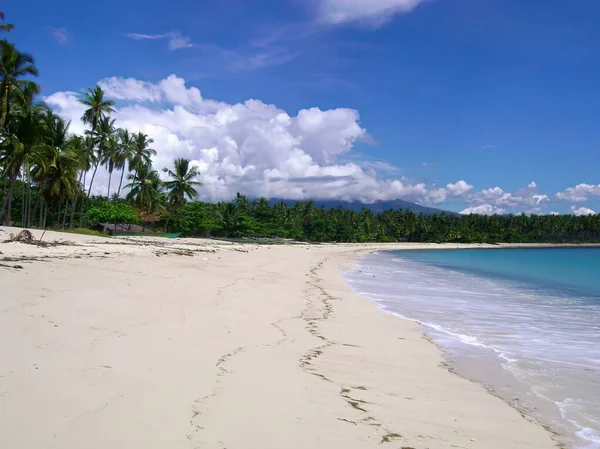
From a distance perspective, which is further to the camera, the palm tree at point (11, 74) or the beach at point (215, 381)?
the palm tree at point (11, 74)

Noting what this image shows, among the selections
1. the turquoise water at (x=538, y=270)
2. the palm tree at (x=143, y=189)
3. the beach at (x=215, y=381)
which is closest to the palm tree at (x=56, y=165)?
the palm tree at (x=143, y=189)

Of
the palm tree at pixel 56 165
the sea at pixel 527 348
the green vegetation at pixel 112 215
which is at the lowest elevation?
the sea at pixel 527 348

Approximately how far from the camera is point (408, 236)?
369 ft

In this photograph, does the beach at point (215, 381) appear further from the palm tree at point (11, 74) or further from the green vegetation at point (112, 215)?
the green vegetation at point (112, 215)

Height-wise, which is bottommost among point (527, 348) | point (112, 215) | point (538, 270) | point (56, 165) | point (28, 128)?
point (527, 348)

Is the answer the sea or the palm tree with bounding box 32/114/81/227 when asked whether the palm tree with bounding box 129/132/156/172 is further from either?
the sea

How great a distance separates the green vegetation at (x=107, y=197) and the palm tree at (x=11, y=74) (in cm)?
5

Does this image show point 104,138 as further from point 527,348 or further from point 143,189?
point 527,348

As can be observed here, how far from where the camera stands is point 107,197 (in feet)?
199

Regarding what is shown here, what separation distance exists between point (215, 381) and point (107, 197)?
6199cm

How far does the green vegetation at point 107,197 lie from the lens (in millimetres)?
29922

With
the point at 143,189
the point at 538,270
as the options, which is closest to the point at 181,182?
the point at 143,189

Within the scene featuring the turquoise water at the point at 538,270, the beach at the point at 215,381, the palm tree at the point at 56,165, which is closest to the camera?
the beach at the point at 215,381

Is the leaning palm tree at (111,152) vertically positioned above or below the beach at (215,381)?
above
